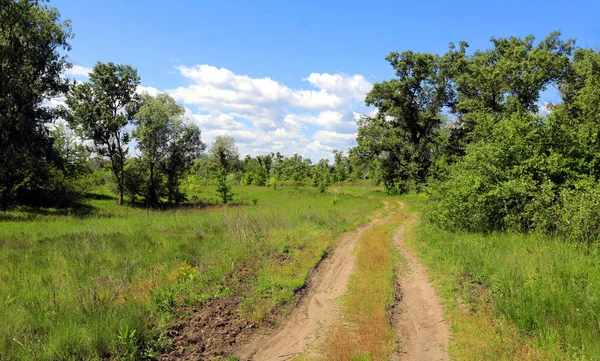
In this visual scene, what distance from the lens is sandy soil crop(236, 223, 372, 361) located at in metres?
6.04

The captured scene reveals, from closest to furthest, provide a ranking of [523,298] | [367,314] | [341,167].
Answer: [523,298]
[367,314]
[341,167]

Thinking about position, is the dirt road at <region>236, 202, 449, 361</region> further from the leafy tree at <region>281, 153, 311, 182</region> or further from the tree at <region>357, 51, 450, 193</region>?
the leafy tree at <region>281, 153, 311, 182</region>

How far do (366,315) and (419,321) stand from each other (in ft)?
3.76

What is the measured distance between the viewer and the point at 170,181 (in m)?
37.4

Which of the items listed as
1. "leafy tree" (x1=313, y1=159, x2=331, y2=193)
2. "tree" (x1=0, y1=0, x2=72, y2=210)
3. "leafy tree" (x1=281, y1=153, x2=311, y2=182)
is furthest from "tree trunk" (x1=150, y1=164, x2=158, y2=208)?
"leafy tree" (x1=281, y1=153, x2=311, y2=182)

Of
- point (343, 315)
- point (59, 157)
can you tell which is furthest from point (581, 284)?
point (59, 157)

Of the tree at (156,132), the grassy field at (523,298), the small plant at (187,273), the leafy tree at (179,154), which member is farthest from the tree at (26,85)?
the grassy field at (523,298)

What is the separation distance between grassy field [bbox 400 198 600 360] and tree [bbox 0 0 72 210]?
2834cm

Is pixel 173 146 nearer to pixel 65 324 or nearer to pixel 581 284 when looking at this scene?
pixel 65 324

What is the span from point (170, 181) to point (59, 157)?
11.8 m

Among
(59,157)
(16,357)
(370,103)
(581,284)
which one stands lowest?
(16,357)

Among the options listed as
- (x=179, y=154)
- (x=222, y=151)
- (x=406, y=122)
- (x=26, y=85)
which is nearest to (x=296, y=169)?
(x=222, y=151)

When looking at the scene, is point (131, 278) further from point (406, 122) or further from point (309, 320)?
point (406, 122)

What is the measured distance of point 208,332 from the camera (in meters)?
6.70
